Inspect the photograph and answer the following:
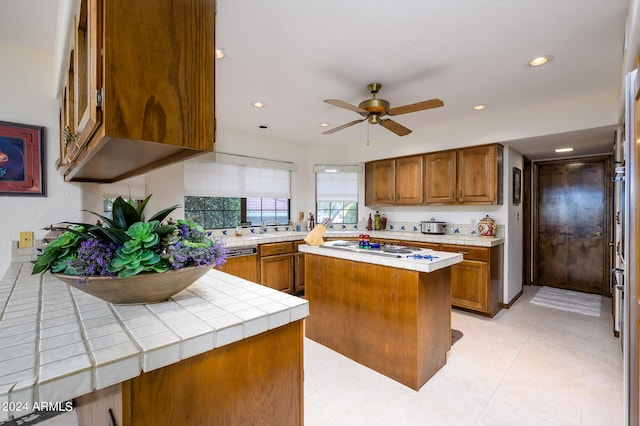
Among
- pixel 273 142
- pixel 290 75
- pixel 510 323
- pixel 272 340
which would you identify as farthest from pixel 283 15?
pixel 510 323

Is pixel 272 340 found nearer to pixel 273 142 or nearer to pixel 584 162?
pixel 273 142

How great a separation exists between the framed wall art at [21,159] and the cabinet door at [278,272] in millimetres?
2388

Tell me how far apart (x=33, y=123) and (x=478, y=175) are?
4501 mm

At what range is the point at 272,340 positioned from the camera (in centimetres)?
101

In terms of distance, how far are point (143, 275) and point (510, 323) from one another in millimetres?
3817

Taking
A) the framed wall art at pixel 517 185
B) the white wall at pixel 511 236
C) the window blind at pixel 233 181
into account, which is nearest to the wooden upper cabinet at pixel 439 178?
the white wall at pixel 511 236

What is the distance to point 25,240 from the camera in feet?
6.65

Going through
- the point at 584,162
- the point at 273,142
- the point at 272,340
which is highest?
the point at 273,142

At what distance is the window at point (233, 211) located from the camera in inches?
159

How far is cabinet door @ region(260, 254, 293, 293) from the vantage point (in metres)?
3.93

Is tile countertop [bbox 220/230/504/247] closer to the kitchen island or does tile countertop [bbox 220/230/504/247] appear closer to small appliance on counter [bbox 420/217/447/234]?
small appliance on counter [bbox 420/217/447/234]

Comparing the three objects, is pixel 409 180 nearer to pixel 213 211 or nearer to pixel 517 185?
pixel 517 185

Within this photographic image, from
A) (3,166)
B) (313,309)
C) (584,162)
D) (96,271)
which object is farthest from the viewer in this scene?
(584,162)

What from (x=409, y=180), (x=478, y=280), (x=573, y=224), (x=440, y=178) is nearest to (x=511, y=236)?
(x=478, y=280)
